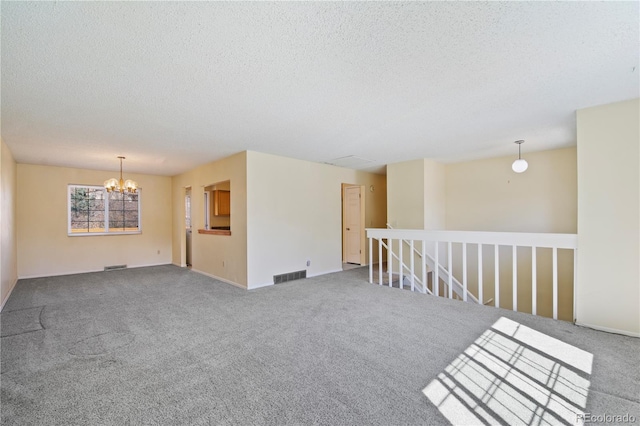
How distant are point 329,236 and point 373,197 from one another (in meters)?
1.94

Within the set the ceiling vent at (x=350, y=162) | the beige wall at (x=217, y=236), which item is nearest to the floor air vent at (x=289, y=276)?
the beige wall at (x=217, y=236)

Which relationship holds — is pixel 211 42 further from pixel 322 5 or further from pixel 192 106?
pixel 192 106

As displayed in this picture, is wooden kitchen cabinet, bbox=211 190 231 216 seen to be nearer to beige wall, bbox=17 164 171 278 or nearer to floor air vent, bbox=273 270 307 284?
beige wall, bbox=17 164 171 278

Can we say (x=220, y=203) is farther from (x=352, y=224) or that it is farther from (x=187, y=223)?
(x=352, y=224)

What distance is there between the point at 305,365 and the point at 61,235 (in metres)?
7.07

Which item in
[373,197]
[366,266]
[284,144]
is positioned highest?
[284,144]

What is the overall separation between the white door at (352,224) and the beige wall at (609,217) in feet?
14.9

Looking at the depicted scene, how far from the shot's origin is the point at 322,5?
156cm

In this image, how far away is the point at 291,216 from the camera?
5.54m

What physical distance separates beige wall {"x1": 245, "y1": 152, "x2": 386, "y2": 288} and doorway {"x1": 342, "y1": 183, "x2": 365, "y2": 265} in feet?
1.47

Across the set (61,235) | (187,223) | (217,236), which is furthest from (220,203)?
(61,235)

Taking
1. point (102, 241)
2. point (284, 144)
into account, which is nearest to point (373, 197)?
point (284, 144)

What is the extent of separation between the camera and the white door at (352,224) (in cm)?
722

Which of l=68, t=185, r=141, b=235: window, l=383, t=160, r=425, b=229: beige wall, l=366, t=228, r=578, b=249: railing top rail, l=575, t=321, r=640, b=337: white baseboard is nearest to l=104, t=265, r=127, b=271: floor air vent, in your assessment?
l=68, t=185, r=141, b=235: window
